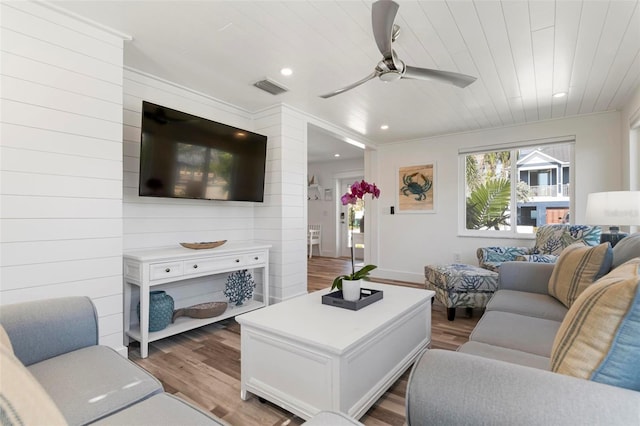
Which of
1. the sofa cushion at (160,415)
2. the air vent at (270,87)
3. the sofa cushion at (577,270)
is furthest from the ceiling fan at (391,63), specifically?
the sofa cushion at (160,415)

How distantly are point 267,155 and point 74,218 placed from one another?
2.04 m

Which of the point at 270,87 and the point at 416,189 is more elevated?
the point at 270,87

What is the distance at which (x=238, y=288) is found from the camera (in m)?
3.28

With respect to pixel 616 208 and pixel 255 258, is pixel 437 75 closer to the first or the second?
pixel 616 208

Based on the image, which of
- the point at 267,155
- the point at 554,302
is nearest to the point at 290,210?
the point at 267,155

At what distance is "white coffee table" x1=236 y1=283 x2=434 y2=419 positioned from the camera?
1.44 meters

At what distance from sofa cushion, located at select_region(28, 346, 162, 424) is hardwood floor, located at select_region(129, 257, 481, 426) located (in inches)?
26.2

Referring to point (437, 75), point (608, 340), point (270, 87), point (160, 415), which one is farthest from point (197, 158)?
point (608, 340)

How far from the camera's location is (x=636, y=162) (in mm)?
3246

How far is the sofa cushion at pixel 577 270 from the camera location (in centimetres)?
179

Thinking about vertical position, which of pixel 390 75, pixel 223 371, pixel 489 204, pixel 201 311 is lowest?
pixel 223 371

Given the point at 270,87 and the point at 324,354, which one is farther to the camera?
the point at 270,87

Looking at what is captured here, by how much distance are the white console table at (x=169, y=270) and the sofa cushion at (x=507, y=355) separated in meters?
2.11

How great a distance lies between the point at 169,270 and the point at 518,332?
238 cm
